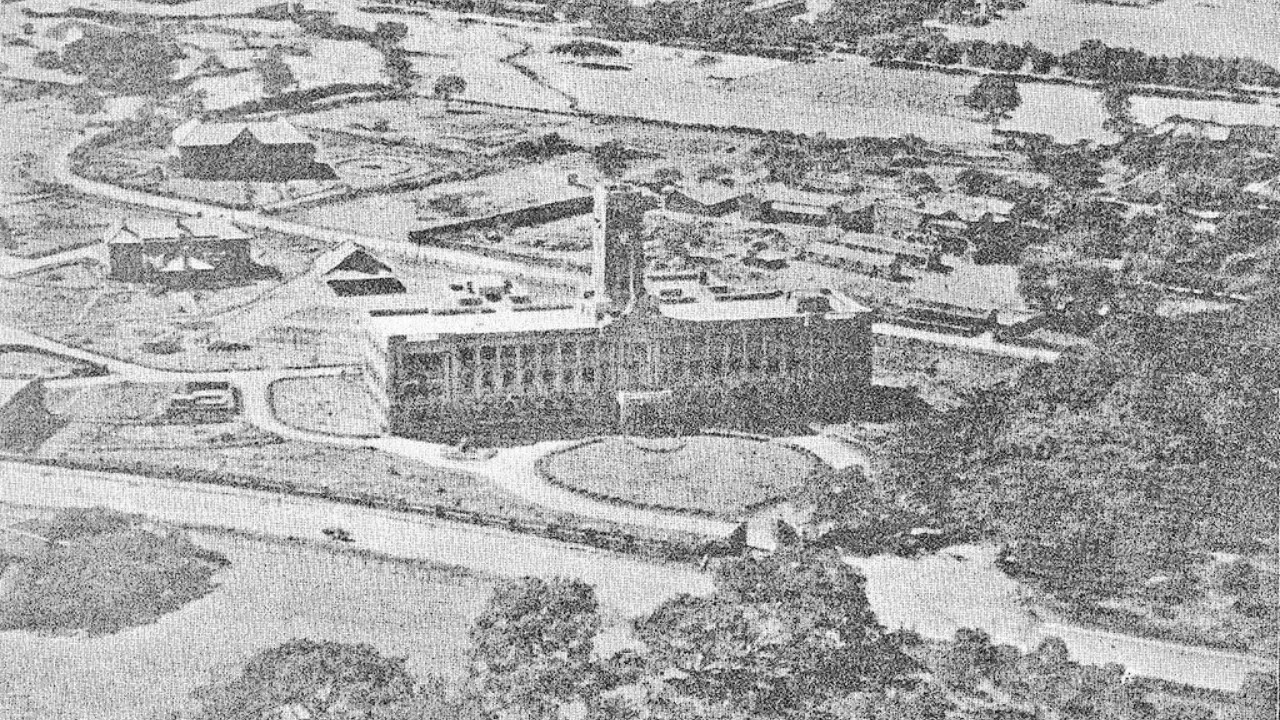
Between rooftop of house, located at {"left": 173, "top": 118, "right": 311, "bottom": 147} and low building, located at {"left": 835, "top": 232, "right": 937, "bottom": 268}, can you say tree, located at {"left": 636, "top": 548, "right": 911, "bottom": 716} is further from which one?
rooftop of house, located at {"left": 173, "top": 118, "right": 311, "bottom": 147}

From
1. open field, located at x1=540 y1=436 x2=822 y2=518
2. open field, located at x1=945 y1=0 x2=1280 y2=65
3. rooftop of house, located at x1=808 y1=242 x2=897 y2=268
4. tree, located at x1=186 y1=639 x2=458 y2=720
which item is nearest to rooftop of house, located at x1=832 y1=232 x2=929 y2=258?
rooftop of house, located at x1=808 y1=242 x2=897 y2=268

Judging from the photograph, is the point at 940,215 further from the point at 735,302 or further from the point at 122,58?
the point at 122,58

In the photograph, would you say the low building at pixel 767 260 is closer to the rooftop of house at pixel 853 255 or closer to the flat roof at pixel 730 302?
the rooftop of house at pixel 853 255

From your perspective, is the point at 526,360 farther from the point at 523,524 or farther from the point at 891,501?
the point at 891,501

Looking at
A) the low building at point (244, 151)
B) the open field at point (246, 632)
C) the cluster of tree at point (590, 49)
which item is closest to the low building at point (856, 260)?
the cluster of tree at point (590, 49)

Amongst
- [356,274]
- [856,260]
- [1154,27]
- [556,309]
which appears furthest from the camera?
[856,260]

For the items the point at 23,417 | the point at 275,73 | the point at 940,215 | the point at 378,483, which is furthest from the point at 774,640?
the point at 275,73

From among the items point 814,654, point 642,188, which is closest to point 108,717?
point 814,654
